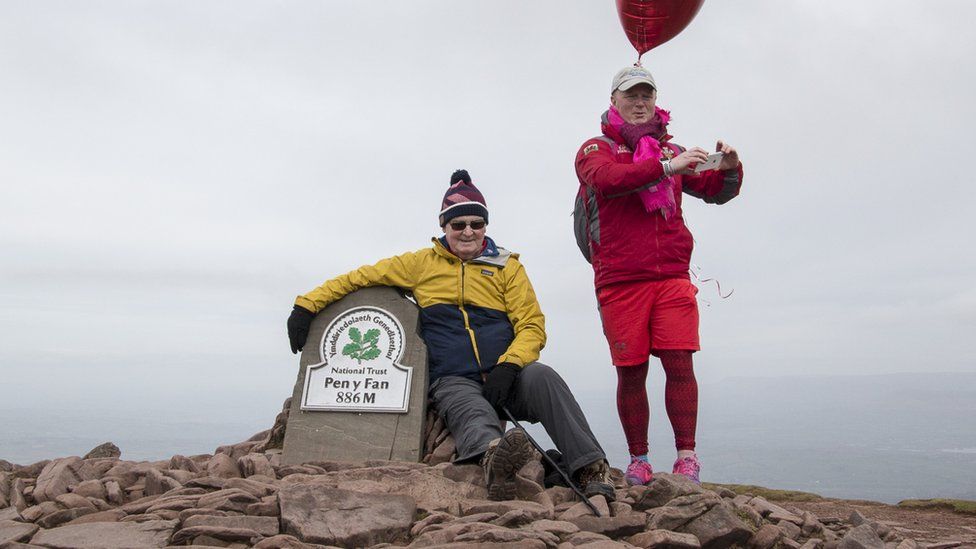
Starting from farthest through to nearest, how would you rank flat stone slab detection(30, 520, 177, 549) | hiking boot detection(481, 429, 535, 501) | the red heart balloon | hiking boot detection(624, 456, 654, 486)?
1. the red heart balloon
2. hiking boot detection(624, 456, 654, 486)
3. hiking boot detection(481, 429, 535, 501)
4. flat stone slab detection(30, 520, 177, 549)

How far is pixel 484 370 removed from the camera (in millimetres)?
6238

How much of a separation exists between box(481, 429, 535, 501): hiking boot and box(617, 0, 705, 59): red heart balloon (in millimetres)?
4213

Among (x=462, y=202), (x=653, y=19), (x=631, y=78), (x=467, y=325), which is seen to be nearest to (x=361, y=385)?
(x=467, y=325)

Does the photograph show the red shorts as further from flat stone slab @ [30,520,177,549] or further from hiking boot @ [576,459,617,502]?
flat stone slab @ [30,520,177,549]

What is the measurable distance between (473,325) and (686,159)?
6.95 feet

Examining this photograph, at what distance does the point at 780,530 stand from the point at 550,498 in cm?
143

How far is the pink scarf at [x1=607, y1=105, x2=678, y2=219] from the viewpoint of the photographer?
19.1ft

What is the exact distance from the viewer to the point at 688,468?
5758 mm

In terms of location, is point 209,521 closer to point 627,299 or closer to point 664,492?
point 664,492

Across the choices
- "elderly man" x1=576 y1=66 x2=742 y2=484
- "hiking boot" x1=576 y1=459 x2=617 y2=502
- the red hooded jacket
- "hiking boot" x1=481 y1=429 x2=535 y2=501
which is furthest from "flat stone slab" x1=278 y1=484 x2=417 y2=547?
the red hooded jacket

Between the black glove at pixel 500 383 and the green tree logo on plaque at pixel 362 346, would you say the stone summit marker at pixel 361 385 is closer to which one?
the green tree logo on plaque at pixel 362 346

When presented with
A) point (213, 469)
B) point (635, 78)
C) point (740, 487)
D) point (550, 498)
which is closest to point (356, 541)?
point (550, 498)

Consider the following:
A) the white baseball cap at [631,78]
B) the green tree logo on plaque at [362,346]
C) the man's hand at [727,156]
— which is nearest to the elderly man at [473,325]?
the green tree logo on plaque at [362,346]

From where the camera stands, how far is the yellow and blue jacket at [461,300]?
627cm
